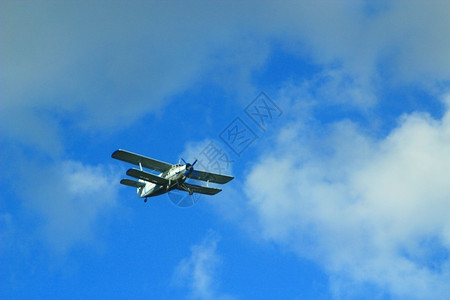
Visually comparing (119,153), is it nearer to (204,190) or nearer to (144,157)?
(144,157)

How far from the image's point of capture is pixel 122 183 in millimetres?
58219

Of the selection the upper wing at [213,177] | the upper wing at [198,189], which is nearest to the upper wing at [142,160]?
the upper wing at [198,189]

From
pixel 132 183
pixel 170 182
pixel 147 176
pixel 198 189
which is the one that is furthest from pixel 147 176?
pixel 198 189

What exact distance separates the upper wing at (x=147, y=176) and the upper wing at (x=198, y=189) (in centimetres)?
164

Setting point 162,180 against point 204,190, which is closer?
point 162,180

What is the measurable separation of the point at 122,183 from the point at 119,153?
361cm

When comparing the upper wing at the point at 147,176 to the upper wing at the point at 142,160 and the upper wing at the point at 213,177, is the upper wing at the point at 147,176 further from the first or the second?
the upper wing at the point at 213,177

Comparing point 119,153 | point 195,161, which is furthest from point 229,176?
point 119,153

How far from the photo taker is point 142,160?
2251 inches

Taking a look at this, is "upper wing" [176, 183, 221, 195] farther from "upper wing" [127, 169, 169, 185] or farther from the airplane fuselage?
"upper wing" [127, 169, 169, 185]

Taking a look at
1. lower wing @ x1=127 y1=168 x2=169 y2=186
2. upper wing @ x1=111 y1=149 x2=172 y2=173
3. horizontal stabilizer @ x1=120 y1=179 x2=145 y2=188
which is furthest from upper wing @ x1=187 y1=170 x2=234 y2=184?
horizontal stabilizer @ x1=120 y1=179 x2=145 y2=188

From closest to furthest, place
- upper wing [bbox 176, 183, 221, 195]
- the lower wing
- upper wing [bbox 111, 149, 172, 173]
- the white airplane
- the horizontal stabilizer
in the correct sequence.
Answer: the lower wing < the white airplane < upper wing [bbox 176, 183, 221, 195] < upper wing [bbox 111, 149, 172, 173] < the horizontal stabilizer

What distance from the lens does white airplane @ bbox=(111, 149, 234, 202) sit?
54344 mm

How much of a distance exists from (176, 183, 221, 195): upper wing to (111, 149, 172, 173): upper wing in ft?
8.66
